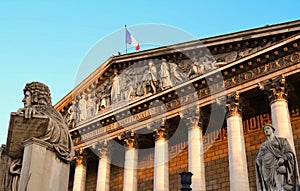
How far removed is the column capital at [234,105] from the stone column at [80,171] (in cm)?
903

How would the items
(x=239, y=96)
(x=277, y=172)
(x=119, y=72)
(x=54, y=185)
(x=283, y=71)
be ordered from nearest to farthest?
(x=54, y=185) < (x=277, y=172) < (x=283, y=71) < (x=239, y=96) < (x=119, y=72)

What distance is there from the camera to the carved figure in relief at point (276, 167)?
668cm

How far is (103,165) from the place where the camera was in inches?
819

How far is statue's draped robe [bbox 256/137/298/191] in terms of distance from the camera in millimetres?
6688

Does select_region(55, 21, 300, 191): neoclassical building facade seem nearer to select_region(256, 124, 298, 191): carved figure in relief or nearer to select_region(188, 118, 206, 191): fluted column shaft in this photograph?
select_region(188, 118, 206, 191): fluted column shaft

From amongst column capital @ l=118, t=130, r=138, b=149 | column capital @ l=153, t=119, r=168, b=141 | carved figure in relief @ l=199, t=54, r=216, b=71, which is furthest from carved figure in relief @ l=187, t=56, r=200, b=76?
column capital @ l=118, t=130, r=138, b=149

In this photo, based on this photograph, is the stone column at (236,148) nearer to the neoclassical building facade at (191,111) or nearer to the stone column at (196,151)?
the neoclassical building facade at (191,111)

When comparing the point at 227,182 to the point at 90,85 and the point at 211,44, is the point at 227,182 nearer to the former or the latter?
the point at 211,44

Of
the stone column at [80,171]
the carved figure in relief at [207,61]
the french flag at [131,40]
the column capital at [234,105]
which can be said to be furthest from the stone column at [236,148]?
the stone column at [80,171]

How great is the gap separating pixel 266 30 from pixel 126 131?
796 centimetres

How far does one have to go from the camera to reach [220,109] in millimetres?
17016

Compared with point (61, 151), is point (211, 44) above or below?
above

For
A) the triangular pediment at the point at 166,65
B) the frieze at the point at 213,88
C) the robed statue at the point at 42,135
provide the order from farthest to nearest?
the triangular pediment at the point at 166,65 → the frieze at the point at 213,88 → the robed statue at the point at 42,135

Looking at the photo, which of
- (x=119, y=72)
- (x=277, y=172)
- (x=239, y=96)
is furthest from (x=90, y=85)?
(x=277, y=172)
